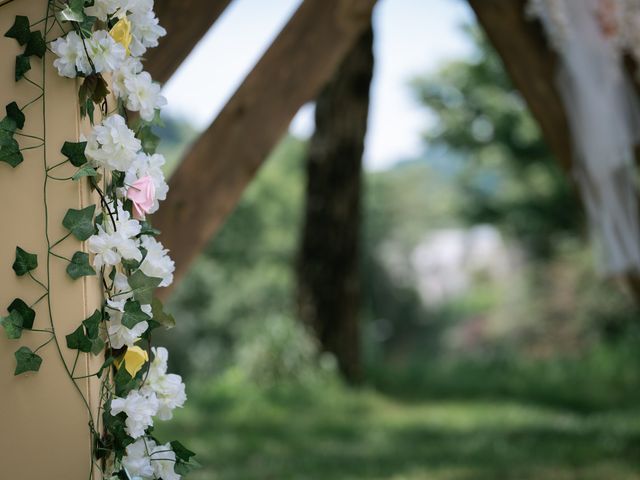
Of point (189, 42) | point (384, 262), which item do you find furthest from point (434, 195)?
point (189, 42)

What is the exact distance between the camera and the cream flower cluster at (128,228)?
130 cm

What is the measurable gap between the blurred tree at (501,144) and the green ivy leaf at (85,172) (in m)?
8.44

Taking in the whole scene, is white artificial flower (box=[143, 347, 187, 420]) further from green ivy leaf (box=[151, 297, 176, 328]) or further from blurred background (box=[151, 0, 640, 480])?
blurred background (box=[151, 0, 640, 480])

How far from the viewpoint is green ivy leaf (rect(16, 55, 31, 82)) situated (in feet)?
4.22

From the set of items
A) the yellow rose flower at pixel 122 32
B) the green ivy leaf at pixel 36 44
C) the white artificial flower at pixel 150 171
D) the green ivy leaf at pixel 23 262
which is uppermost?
the yellow rose flower at pixel 122 32

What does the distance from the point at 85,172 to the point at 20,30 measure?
0.76 feet

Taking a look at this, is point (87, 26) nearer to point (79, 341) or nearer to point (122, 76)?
point (122, 76)

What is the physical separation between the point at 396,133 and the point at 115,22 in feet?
98.3

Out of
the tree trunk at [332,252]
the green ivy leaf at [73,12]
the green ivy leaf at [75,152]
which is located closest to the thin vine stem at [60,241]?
the green ivy leaf at [75,152]

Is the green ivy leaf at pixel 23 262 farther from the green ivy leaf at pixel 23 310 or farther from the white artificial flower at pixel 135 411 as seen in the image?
the white artificial flower at pixel 135 411

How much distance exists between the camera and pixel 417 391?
5.90m

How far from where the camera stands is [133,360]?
138 centimetres

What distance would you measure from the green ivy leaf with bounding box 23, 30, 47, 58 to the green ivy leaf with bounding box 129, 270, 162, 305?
0.35 m

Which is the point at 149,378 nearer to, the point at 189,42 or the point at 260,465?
the point at 189,42
